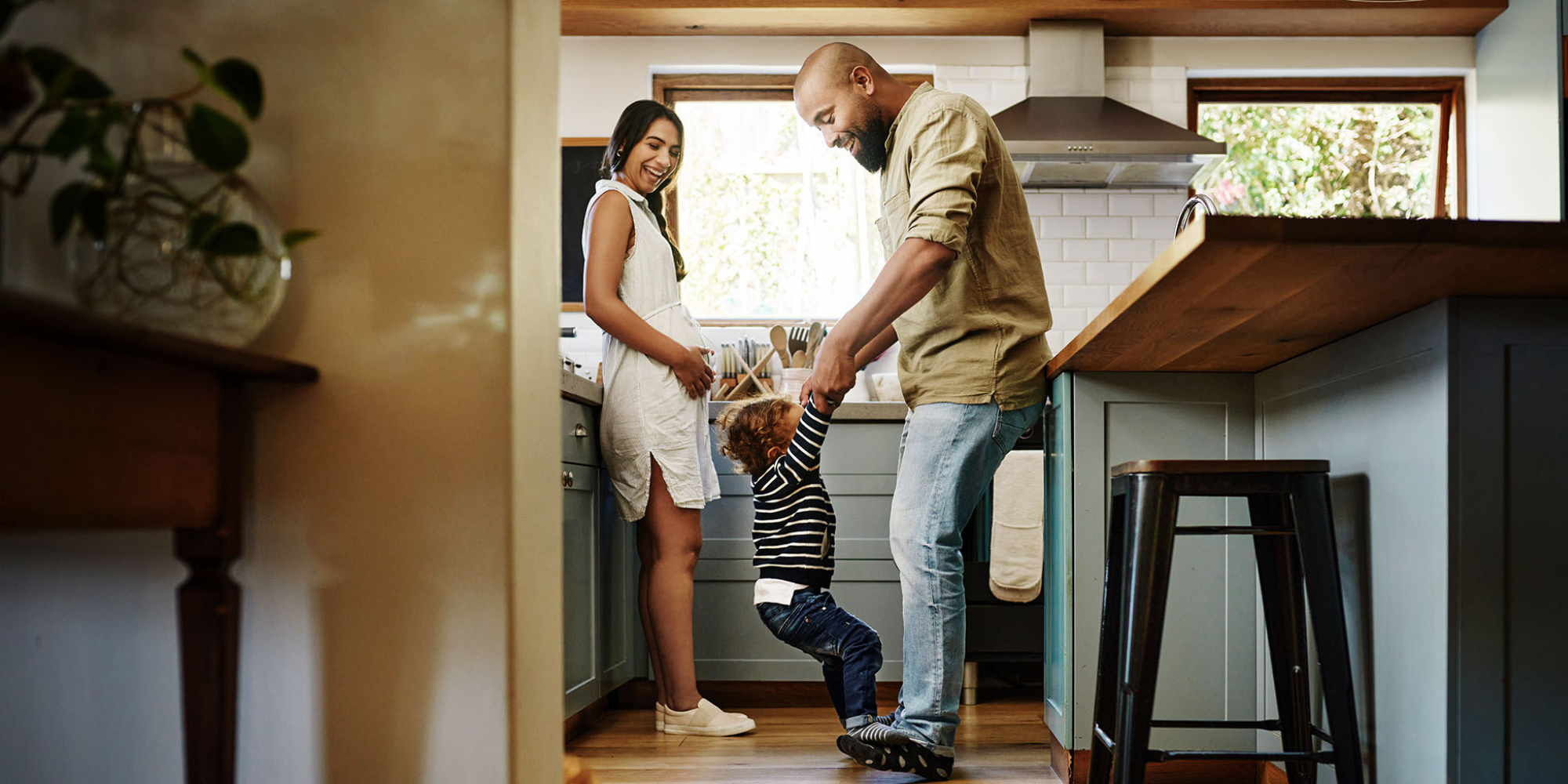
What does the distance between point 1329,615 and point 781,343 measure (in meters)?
2.15

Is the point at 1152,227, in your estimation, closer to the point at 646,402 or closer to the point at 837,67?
the point at 837,67

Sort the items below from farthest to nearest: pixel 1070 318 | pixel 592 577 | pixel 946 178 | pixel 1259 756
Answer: pixel 1070 318 → pixel 592 577 → pixel 946 178 → pixel 1259 756

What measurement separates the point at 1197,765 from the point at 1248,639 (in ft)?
0.92

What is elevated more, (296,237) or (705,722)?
(296,237)

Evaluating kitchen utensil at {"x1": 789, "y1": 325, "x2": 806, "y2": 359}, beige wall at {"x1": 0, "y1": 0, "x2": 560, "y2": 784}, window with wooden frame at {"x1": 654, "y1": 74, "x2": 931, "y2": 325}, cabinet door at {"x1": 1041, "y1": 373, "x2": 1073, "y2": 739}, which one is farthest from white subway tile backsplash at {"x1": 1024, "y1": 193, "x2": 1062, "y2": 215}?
beige wall at {"x1": 0, "y1": 0, "x2": 560, "y2": 784}

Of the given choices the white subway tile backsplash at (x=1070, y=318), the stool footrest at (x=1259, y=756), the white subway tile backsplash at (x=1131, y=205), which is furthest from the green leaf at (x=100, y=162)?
the white subway tile backsplash at (x=1131, y=205)

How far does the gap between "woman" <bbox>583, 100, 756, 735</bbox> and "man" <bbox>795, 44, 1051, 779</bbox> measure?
0.54m

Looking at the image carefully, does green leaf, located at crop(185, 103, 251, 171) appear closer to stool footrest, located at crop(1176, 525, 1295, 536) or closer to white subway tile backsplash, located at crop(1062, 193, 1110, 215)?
stool footrest, located at crop(1176, 525, 1295, 536)

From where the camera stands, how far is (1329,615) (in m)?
1.43

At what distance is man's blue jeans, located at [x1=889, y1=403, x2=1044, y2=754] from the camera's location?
1.96 m

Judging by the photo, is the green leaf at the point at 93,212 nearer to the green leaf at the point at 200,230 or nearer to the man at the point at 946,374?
the green leaf at the point at 200,230

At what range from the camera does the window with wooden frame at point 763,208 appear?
380cm

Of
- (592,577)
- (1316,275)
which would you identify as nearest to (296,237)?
(1316,275)

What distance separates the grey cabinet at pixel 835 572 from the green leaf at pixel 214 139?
6.95 ft
